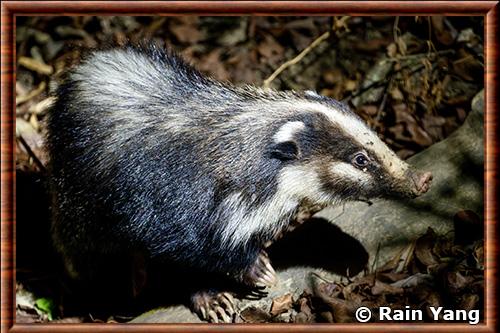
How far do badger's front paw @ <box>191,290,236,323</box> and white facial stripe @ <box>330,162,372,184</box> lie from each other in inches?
60.9

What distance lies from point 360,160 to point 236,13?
154 centimetres

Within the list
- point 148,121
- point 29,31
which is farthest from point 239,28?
point 148,121

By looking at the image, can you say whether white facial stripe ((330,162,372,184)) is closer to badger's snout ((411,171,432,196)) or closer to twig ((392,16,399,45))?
badger's snout ((411,171,432,196))

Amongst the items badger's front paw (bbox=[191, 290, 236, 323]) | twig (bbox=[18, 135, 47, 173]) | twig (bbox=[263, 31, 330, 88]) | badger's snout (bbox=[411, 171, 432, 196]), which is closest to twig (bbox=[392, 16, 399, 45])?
twig (bbox=[263, 31, 330, 88])

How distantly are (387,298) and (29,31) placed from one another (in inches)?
262

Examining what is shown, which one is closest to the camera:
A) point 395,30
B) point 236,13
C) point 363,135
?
point 236,13

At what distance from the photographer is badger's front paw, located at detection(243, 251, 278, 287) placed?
653cm

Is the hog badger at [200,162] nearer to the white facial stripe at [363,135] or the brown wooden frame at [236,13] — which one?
the white facial stripe at [363,135]

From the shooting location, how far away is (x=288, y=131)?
6.05m

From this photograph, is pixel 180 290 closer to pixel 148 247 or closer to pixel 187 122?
pixel 148 247

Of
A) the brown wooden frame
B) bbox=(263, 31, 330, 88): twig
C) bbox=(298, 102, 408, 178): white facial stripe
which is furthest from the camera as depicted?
bbox=(263, 31, 330, 88): twig

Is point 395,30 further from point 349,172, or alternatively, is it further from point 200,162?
point 200,162

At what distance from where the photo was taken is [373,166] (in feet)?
20.0

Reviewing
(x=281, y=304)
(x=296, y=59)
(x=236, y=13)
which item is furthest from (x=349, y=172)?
(x=296, y=59)
